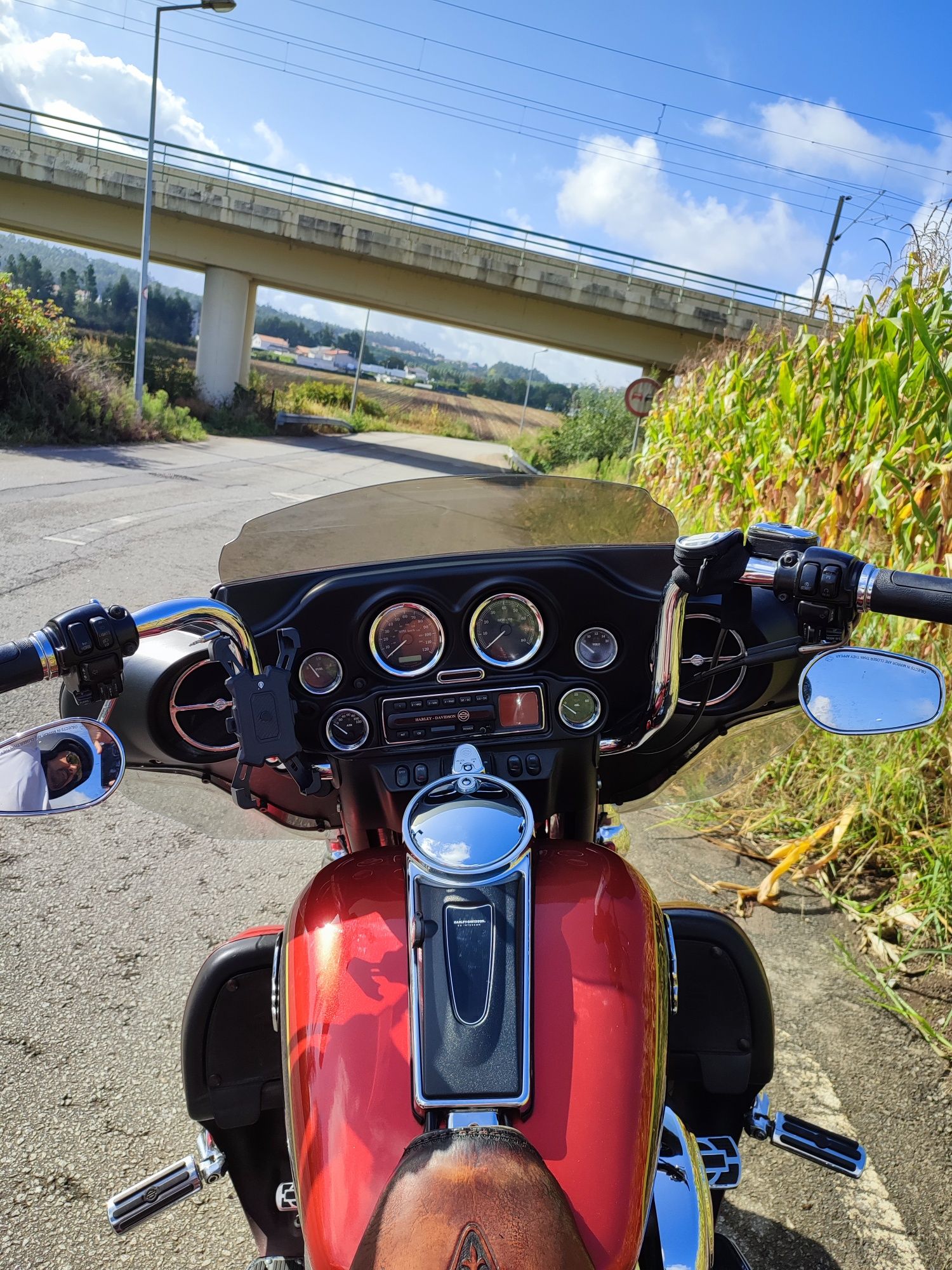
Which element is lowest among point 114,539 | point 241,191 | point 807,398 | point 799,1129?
point 114,539

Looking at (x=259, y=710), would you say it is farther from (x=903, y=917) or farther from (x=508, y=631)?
(x=903, y=917)

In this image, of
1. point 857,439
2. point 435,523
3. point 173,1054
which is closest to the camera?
point 435,523

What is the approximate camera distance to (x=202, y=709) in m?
1.64

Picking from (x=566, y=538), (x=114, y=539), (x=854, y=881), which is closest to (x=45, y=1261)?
(x=566, y=538)

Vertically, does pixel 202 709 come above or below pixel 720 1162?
above

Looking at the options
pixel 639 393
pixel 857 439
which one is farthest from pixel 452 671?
pixel 639 393

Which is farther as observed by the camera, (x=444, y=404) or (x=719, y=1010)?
(x=444, y=404)

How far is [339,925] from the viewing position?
117cm

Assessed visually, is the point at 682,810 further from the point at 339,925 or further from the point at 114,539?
the point at 114,539

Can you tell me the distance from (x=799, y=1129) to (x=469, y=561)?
3.67 ft

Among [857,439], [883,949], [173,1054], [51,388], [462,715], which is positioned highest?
[857,439]

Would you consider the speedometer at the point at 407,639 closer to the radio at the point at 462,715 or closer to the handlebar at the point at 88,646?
the radio at the point at 462,715

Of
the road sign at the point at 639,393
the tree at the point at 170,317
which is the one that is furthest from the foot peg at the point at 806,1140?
the tree at the point at 170,317

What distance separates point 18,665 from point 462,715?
0.65m
